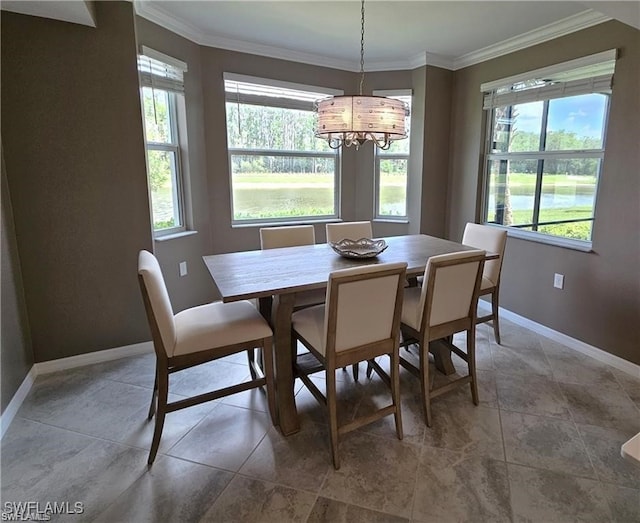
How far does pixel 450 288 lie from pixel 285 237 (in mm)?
1398

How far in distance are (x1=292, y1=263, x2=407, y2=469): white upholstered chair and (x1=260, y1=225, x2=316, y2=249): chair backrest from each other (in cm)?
106

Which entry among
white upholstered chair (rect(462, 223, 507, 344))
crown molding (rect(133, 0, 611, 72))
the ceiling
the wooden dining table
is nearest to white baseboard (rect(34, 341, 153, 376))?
the wooden dining table

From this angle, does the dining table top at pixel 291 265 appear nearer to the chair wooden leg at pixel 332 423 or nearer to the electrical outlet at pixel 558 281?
the chair wooden leg at pixel 332 423

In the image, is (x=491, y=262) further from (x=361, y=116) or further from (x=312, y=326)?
(x=312, y=326)

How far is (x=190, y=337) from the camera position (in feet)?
6.31

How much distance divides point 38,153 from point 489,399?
10.6 ft

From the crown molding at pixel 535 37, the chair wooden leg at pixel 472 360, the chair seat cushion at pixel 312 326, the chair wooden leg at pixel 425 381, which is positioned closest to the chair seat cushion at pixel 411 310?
the chair wooden leg at pixel 425 381

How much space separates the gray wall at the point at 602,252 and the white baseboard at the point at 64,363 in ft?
10.8

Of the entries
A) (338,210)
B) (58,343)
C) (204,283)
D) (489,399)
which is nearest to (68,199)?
(58,343)

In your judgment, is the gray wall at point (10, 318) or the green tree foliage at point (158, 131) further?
the green tree foliage at point (158, 131)

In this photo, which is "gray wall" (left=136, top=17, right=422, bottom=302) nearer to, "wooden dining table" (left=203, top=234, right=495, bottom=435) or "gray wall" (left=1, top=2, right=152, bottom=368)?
"gray wall" (left=1, top=2, right=152, bottom=368)

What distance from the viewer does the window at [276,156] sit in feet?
12.2

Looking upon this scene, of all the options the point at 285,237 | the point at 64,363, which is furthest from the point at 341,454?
the point at 64,363

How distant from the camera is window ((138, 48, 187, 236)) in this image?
297 centimetres
